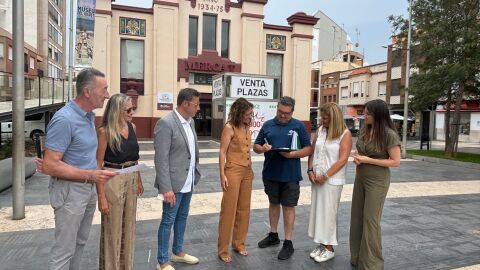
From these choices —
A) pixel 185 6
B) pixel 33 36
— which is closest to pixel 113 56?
pixel 185 6

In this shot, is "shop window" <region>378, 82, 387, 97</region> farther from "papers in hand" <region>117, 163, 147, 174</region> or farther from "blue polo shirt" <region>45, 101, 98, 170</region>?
"blue polo shirt" <region>45, 101, 98, 170</region>

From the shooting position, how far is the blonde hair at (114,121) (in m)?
3.13

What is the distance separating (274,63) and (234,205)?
22658 millimetres

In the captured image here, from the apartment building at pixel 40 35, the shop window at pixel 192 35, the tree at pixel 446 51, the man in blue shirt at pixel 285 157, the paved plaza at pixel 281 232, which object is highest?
the apartment building at pixel 40 35

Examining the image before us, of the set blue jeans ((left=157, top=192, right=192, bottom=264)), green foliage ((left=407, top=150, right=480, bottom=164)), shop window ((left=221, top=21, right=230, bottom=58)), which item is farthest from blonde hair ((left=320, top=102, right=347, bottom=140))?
shop window ((left=221, top=21, right=230, bottom=58))

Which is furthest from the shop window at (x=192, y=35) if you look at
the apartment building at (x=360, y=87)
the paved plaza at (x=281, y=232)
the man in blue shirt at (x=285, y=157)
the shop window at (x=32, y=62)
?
the shop window at (x=32, y=62)

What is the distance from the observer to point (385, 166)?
3.71 metres

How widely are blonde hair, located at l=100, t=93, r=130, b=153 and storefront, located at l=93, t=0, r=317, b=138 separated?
1962cm

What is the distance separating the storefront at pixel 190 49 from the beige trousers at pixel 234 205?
19.1 metres

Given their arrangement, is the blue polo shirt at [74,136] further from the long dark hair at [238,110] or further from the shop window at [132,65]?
the shop window at [132,65]

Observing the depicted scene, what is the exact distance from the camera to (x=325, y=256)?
4207mm

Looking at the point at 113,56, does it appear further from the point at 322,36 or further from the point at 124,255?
the point at 322,36

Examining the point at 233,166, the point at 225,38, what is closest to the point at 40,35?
the point at 225,38

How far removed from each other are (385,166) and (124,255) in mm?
2574
